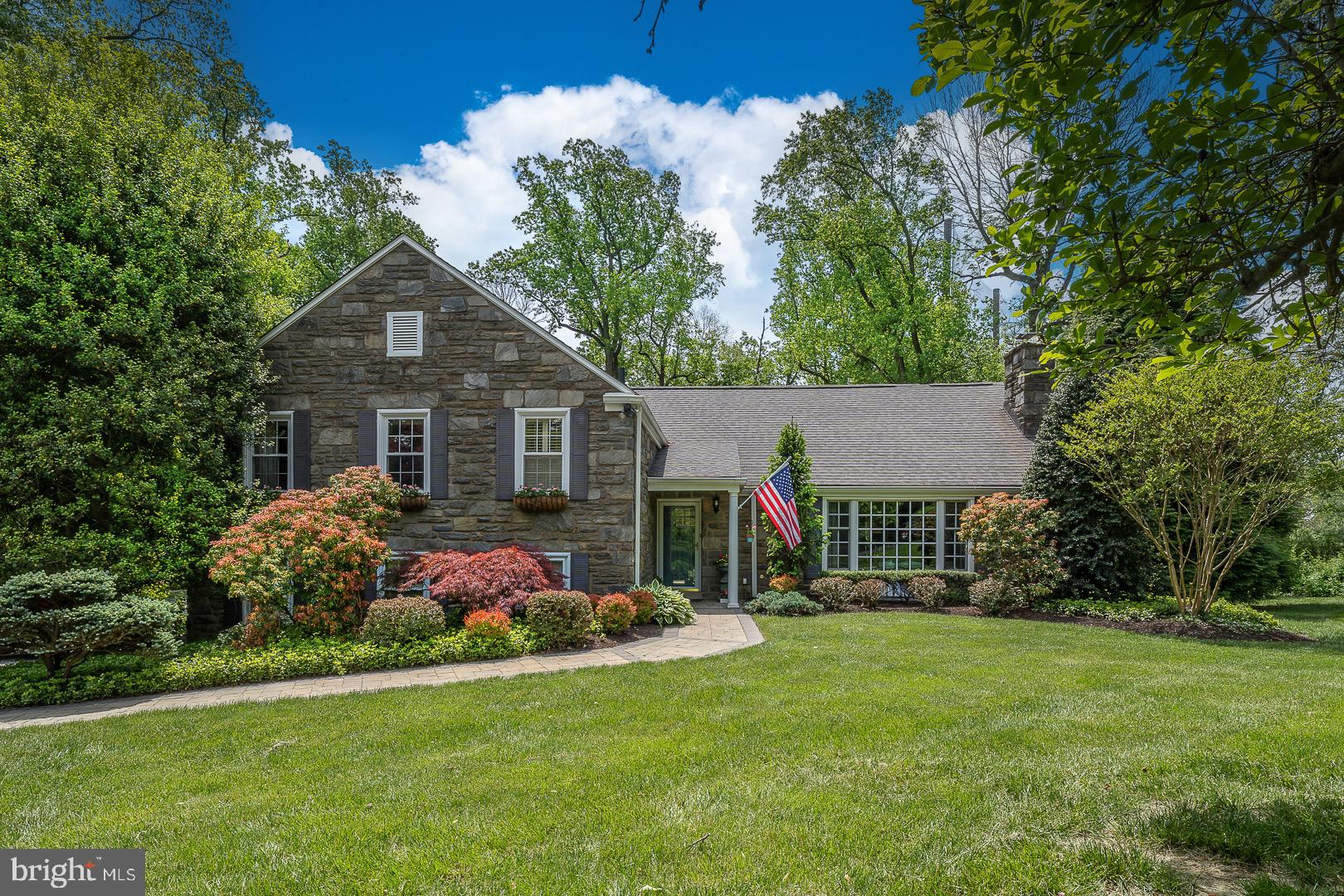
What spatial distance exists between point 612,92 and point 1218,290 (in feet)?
20.8

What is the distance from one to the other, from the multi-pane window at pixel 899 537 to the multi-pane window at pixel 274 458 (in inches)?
437

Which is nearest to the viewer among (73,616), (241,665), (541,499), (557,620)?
(73,616)

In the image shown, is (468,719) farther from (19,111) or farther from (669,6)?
(19,111)

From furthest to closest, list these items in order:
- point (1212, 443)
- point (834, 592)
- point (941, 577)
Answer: point (941, 577) → point (834, 592) → point (1212, 443)

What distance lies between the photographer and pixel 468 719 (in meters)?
5.52

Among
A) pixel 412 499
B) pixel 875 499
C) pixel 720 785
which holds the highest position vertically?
pixel 412 499

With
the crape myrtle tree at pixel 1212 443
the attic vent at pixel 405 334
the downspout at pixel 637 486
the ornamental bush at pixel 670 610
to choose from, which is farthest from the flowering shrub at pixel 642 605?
the crape myrtle tree at pixel 1212 443

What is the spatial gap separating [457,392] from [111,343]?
14.9ft

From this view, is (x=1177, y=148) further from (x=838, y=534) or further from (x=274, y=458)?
(x=274, y=458)

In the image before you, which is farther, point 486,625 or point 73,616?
point 486,625

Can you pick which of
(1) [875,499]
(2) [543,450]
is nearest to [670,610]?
(2) [543,450]

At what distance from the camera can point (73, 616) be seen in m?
6.75

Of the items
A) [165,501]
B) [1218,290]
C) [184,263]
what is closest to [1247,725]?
[1218,290]

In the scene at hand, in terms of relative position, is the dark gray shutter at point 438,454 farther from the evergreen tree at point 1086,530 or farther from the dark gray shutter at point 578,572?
the evergreen tree at point 1086,530
